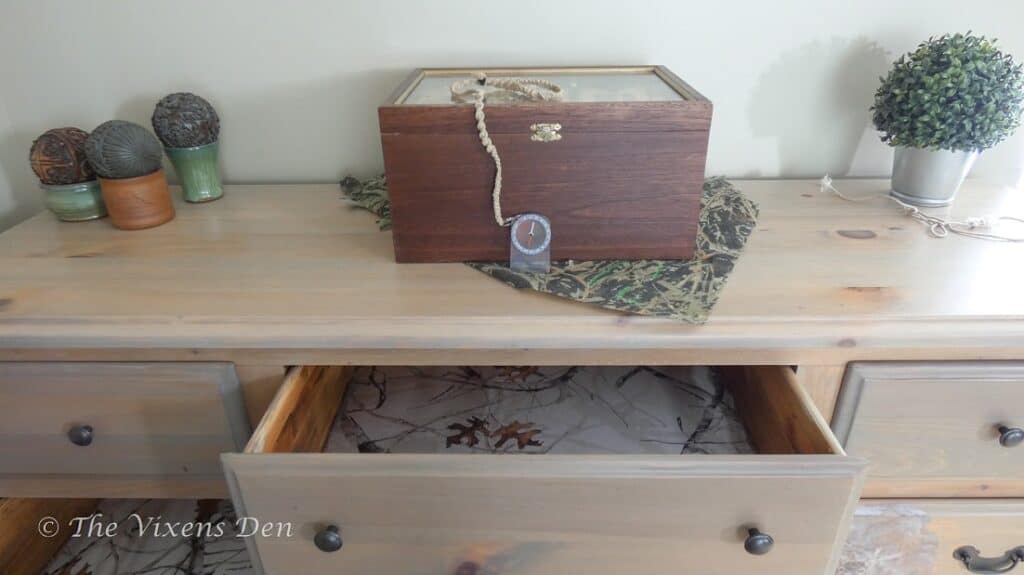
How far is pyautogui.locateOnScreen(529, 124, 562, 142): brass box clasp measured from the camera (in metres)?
0.69

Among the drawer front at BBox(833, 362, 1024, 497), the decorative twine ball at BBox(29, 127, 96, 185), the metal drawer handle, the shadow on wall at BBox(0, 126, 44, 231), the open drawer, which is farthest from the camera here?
the shadow on wall at BBox(0, 126, 44, 231)

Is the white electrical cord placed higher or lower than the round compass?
lower

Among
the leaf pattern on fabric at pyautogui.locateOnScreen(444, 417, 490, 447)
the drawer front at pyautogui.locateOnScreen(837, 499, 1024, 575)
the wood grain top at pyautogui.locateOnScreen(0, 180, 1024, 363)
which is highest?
the wood grain top at pyautogui.locateOnScreen(0, 180, 1024, 363)

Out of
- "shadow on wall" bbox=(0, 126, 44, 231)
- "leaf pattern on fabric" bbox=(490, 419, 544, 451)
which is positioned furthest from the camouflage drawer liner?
"shadow on wall" bbox=(0, 126, 44, 231)

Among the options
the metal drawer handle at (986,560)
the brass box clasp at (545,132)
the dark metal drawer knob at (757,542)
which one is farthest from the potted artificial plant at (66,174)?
the metal drawer handle at (986,560)

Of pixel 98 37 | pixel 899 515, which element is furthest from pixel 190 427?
pixel 899 515

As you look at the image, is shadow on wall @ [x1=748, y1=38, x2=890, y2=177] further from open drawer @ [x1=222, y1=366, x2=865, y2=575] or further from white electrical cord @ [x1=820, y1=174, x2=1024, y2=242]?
open drawer @ [x1=222, y1=366, x2=865, y2=575]

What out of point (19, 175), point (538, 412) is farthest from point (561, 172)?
point (19, 175)

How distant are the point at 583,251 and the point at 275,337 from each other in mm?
360

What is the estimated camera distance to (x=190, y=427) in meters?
0.72

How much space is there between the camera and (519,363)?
0.68 meters

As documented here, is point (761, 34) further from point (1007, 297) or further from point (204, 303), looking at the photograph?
point (204, 303)

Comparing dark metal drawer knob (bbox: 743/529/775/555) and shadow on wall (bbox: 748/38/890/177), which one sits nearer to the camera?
dark metal drawer knob (bbox: 743/529/775/555)

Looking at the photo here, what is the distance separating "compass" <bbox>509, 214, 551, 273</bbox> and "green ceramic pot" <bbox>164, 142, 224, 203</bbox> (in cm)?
53
